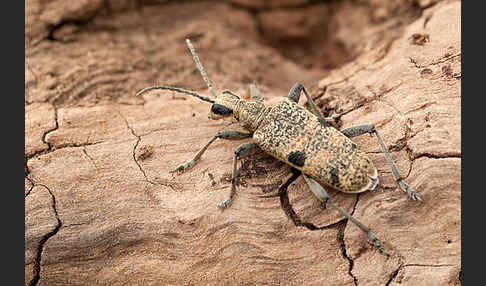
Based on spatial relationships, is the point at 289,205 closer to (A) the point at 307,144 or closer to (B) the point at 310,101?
(A) the point at 307,144

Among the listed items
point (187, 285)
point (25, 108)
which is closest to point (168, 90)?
point (25, 108)

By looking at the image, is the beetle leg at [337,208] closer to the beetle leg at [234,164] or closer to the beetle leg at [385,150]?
the beetle leg at [385,150]

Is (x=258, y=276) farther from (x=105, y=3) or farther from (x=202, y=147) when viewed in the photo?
(x=105, y=3)

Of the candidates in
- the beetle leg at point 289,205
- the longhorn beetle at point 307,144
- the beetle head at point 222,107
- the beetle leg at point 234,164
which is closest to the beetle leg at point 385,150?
the longhorn beetle at point 307,144

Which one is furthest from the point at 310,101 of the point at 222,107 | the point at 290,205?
the point at 290,205

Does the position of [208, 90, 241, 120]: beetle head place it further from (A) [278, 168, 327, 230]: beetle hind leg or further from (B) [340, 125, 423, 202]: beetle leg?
(B) [340, 125, 423, 202]: beetle leg

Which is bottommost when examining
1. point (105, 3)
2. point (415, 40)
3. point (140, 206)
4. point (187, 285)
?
point (187, 285)

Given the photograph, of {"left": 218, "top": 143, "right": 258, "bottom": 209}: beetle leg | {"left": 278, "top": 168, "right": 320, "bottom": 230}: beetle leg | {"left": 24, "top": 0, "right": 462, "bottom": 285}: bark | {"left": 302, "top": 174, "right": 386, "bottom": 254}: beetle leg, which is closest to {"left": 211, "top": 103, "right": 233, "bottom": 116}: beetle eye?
{"left": 24, "top": 0, "right": 462, "bottom": 285}: bark

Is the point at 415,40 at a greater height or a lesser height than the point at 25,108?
greater
